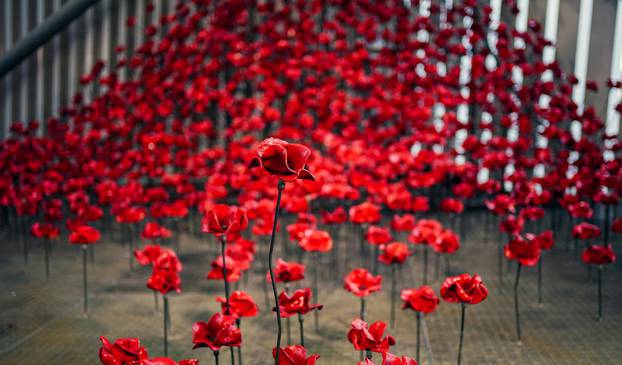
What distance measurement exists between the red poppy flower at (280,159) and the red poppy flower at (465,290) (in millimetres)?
756

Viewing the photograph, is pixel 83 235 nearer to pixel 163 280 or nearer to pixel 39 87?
Result: pixel 163 280

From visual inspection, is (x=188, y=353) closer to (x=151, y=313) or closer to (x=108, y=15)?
(x=151, y=313)

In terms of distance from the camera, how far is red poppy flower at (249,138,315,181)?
48.7 inches

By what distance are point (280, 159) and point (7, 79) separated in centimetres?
550

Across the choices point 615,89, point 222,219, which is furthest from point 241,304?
point 615,89

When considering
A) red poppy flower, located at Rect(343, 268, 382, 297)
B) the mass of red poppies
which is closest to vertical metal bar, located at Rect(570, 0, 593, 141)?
the mass of red poppies

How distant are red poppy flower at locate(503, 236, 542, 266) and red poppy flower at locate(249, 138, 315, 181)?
1.34m

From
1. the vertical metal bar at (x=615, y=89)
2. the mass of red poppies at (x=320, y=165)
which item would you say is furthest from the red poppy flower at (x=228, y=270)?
the vertical metal bar at (x=615, y=89)

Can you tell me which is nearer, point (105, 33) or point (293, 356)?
point (293, 356)

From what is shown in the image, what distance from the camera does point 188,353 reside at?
238 cm

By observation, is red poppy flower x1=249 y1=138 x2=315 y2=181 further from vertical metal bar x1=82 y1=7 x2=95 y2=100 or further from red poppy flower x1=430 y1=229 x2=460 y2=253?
vertical metal bar x1=82 y1=7 x2=95 y2=100

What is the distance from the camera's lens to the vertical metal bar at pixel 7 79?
229 inches

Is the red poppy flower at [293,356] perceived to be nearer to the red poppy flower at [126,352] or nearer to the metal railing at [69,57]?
the red poppy flower at [126,352]

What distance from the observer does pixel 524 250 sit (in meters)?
2.35
